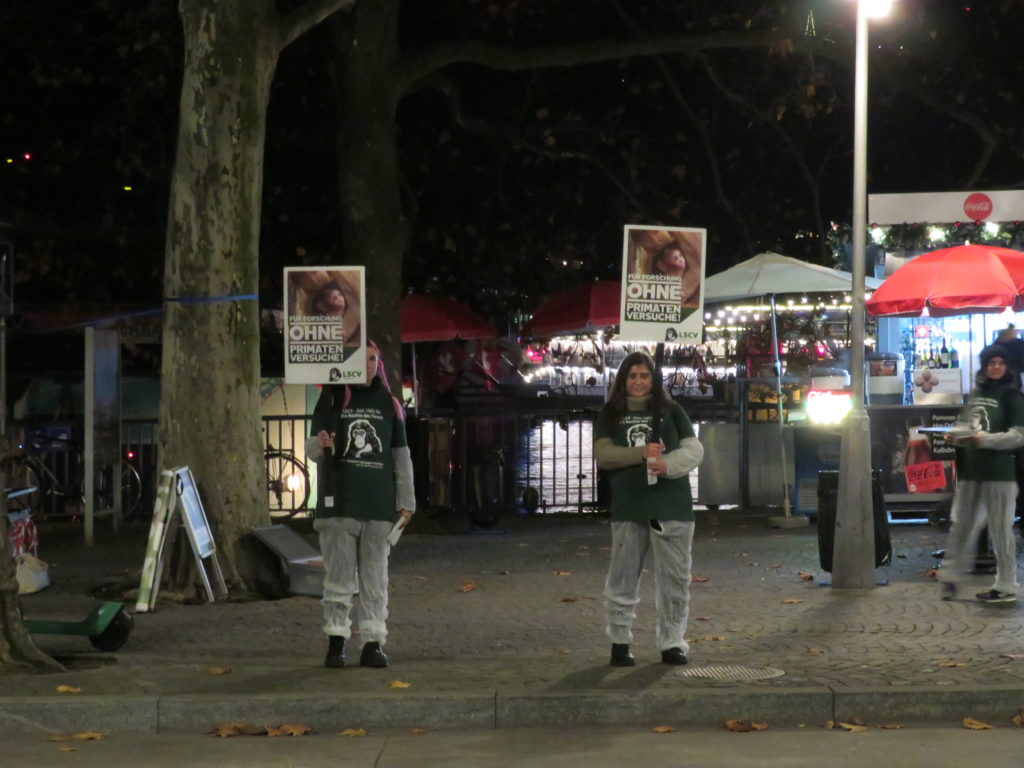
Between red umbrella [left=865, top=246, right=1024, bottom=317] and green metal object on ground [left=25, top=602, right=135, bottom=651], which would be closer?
green metal object on ground [left=25, top=602, right=135, bottom=651]

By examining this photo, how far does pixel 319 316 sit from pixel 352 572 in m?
2.02

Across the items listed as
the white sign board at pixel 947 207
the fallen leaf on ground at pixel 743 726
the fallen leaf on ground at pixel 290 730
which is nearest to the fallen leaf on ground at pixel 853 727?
the fallen leaf on ground at pixel 743 726

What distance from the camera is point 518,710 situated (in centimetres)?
769

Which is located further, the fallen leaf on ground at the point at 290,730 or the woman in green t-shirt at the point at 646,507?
the woman in green t-shirt at the point at 646,507

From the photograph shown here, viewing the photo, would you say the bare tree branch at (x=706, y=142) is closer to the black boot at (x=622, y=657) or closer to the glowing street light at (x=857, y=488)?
the glowing street light at (x=857, y=488)

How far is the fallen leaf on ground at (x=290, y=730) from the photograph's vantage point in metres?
7.59

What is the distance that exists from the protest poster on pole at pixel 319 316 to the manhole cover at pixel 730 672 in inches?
A: 116

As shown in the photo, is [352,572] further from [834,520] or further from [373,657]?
[834,520]

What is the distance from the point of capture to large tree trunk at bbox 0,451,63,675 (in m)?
8.43

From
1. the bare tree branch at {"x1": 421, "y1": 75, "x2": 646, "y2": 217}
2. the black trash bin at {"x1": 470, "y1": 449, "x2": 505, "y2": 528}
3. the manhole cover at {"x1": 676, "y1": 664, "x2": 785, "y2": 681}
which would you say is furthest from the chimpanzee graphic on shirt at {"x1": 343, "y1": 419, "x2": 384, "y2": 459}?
the bare tree branch at {"x1": 421, "y1": 75, "x2": 646, "y2": 217}

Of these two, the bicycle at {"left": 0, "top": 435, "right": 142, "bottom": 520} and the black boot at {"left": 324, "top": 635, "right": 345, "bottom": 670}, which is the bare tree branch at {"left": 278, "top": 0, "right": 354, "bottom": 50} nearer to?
the black boot at {"left": 324, "top": 635, "right": 345, "bottom": 670}

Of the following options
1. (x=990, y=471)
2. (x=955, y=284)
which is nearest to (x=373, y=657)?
(x=990, y=471)

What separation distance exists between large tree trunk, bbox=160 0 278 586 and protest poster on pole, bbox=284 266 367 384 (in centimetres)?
179

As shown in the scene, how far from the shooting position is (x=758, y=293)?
1625 cm
